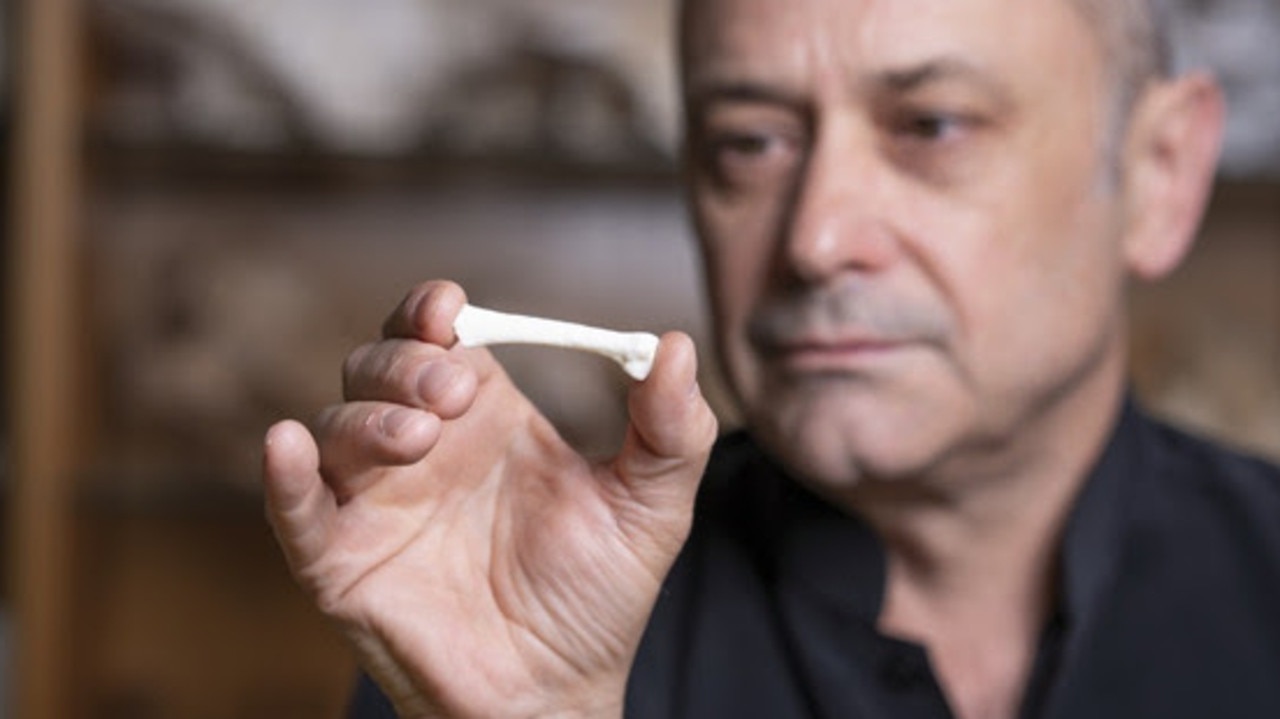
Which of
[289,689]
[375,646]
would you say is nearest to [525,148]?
[289,689]

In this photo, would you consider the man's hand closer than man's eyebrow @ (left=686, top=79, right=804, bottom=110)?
Yes

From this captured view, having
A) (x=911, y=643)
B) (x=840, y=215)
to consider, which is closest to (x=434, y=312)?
(x=840, y=215)

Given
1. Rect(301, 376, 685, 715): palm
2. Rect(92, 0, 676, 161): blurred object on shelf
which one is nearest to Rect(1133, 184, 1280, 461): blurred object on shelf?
Rect(92, 0, 676, 161): blurred object on shelf

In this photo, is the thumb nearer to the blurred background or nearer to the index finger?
the index finger

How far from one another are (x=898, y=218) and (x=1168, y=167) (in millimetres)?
311

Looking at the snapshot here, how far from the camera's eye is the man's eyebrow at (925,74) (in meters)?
1.14

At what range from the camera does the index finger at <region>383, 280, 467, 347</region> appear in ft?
2.75

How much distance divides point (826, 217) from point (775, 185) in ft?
0.26

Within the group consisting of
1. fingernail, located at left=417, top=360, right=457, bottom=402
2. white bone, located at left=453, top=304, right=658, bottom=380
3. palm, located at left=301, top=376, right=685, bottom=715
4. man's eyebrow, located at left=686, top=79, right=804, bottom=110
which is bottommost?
palm, located at left=301, top=376, right=685, bottom=715

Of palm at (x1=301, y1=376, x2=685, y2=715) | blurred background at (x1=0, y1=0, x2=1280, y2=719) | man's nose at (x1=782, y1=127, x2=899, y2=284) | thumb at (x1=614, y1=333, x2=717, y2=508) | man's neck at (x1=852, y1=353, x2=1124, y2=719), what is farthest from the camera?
blurred background at (x1=0, y1=0, x2=1280, y2=719)

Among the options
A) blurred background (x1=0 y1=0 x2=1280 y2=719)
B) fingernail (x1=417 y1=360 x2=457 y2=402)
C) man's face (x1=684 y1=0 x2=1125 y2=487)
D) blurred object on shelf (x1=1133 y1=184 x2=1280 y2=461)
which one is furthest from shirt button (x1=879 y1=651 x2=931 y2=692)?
blurred object on shelf (x1=1133 y1=184 x2=1280 y2=461)

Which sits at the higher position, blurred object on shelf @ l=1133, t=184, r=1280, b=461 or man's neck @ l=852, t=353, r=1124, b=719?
man's neck @ l=852, t=353, r=1124, b=719

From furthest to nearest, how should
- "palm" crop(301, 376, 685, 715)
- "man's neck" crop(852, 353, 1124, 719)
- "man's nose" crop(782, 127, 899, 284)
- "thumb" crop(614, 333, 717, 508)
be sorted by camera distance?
"man's neck" crop(852, 353, 1124, 719), "man's nose" crop(782, 127, 899, 284), "palm" crop(301, 376, 685, 715), "thumb" crop(614, 333, 717, 508)

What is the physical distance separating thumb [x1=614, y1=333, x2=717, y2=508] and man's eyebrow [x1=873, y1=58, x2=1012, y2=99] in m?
0.39
